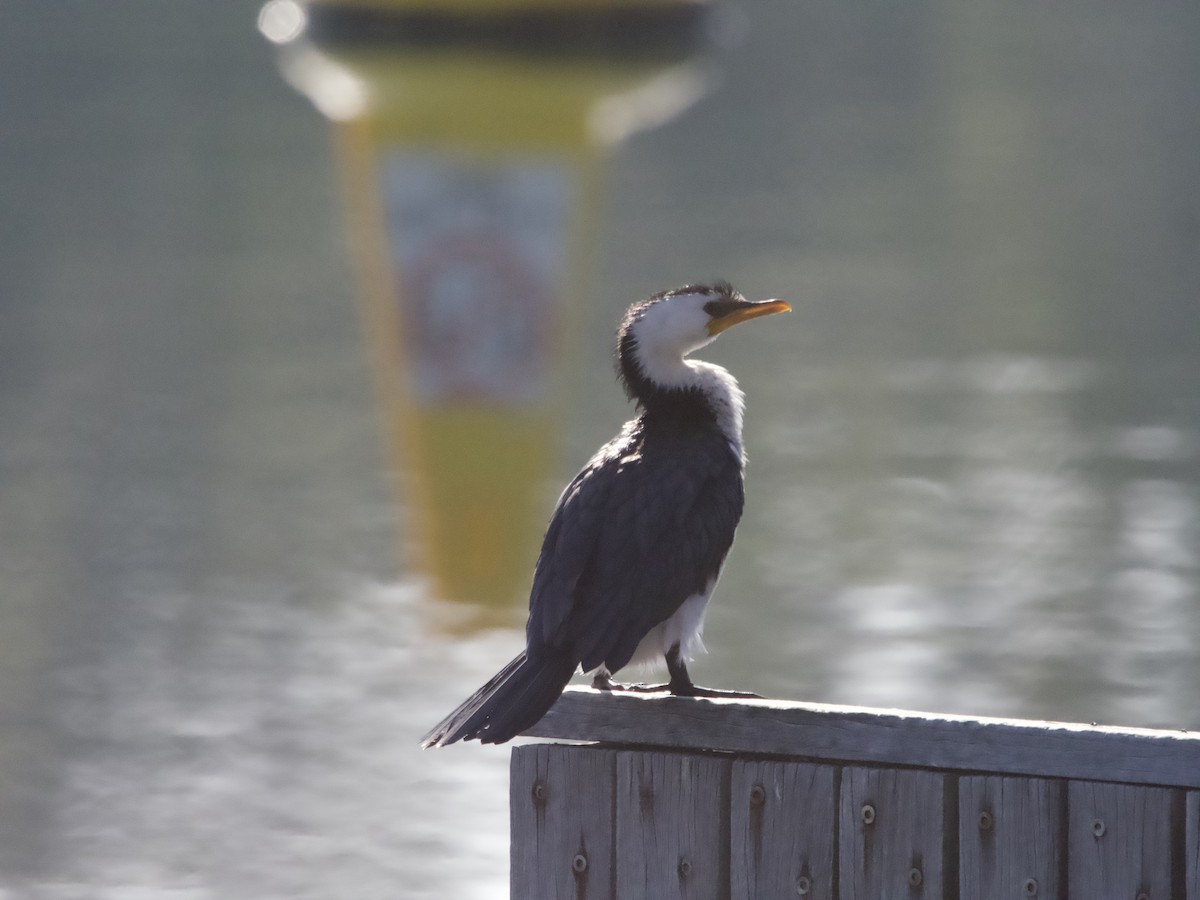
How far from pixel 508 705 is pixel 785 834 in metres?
0.39

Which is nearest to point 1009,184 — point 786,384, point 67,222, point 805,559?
point 786,384

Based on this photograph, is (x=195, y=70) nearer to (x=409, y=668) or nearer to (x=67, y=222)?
(x=67, y=222)

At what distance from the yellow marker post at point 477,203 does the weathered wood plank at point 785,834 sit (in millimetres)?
3719

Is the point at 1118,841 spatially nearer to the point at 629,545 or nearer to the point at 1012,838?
the point at 1012,838

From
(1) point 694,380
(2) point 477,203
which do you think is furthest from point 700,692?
(2) point 477,203

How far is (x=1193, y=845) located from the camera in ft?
7.36

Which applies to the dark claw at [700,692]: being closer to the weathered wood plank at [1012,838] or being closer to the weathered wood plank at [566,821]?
the weathered wood plank at [566,821]

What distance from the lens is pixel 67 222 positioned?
12.0m

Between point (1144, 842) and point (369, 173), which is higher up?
point (369, 173)

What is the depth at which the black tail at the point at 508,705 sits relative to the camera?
8.22 ft

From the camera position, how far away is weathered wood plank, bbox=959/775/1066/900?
7.57ft

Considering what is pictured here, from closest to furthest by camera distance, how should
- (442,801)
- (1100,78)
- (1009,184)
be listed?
(442,801), (1009,184), (1100,78)

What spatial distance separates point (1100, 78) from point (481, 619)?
40.6 feet

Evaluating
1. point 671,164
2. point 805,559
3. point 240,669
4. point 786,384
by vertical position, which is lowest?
point 240,669
